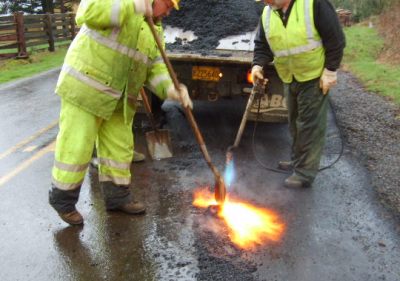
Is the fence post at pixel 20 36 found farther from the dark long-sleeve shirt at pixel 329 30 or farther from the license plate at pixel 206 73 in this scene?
the dark long-sleeve shirt at pixel 329 30

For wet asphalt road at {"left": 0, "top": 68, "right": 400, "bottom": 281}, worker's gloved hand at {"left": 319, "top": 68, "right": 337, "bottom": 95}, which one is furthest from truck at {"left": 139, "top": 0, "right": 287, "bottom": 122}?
worker's gloved hand at {"left": 319, "top": 68, "right": 337, "bottom": 95}

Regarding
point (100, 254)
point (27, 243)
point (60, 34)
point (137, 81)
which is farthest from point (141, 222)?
point (60, 34)

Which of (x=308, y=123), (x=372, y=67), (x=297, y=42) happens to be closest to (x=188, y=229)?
(x=308, y=123)

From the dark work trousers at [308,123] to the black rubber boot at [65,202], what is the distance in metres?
2.22

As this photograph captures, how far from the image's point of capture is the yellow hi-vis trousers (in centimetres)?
354

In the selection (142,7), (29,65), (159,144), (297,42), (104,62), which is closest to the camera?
(142,7)

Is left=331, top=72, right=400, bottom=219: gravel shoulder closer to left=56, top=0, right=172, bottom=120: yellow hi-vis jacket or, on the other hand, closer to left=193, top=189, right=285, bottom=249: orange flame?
left=193, top=189, right=285, bottom=249: orange flame

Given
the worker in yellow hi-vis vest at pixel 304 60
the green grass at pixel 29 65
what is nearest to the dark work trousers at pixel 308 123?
the worker in yellow hi-vis vest at pixel 304 60

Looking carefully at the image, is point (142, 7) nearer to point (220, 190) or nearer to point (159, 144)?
point (220, 190)

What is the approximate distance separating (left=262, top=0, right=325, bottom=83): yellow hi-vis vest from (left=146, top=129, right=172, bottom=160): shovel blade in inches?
58.3

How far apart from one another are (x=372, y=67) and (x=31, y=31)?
11.3 m

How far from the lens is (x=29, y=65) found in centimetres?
1376

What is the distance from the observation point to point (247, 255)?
3.39 meters

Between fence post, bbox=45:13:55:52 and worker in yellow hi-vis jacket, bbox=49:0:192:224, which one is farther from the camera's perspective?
fence post, bbox=45:13:55:52
